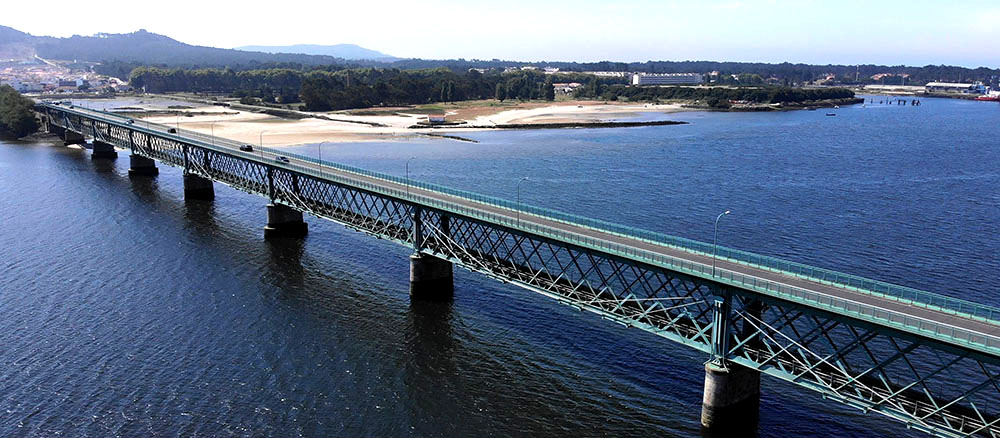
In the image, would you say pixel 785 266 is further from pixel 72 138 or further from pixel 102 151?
pixel 72 138

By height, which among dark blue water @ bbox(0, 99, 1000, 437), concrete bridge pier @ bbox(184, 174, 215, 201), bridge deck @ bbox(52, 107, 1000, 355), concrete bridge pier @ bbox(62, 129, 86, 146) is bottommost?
dark blue water @ bbox(0, 99, 1000, 437)

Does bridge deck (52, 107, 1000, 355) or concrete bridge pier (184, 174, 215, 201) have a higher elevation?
bridge deck (52, 107, 1000, 355)

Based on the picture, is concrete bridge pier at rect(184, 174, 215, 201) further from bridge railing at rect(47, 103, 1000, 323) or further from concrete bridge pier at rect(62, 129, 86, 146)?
concrete bridge pier at rect(62, 129, 86, 146)

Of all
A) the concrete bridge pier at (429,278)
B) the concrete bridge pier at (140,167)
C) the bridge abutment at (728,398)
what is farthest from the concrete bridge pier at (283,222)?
the concrete bridge pier at (140,167)

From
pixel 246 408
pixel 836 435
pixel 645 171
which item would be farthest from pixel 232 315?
pixel 645 171

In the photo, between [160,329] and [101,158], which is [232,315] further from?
[101,158]

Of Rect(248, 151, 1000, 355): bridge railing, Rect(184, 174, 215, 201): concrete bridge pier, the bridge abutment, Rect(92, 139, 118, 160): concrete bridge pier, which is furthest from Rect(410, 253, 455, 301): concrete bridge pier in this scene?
Rect(92, 139, 118, 160): concrete bridge pier
